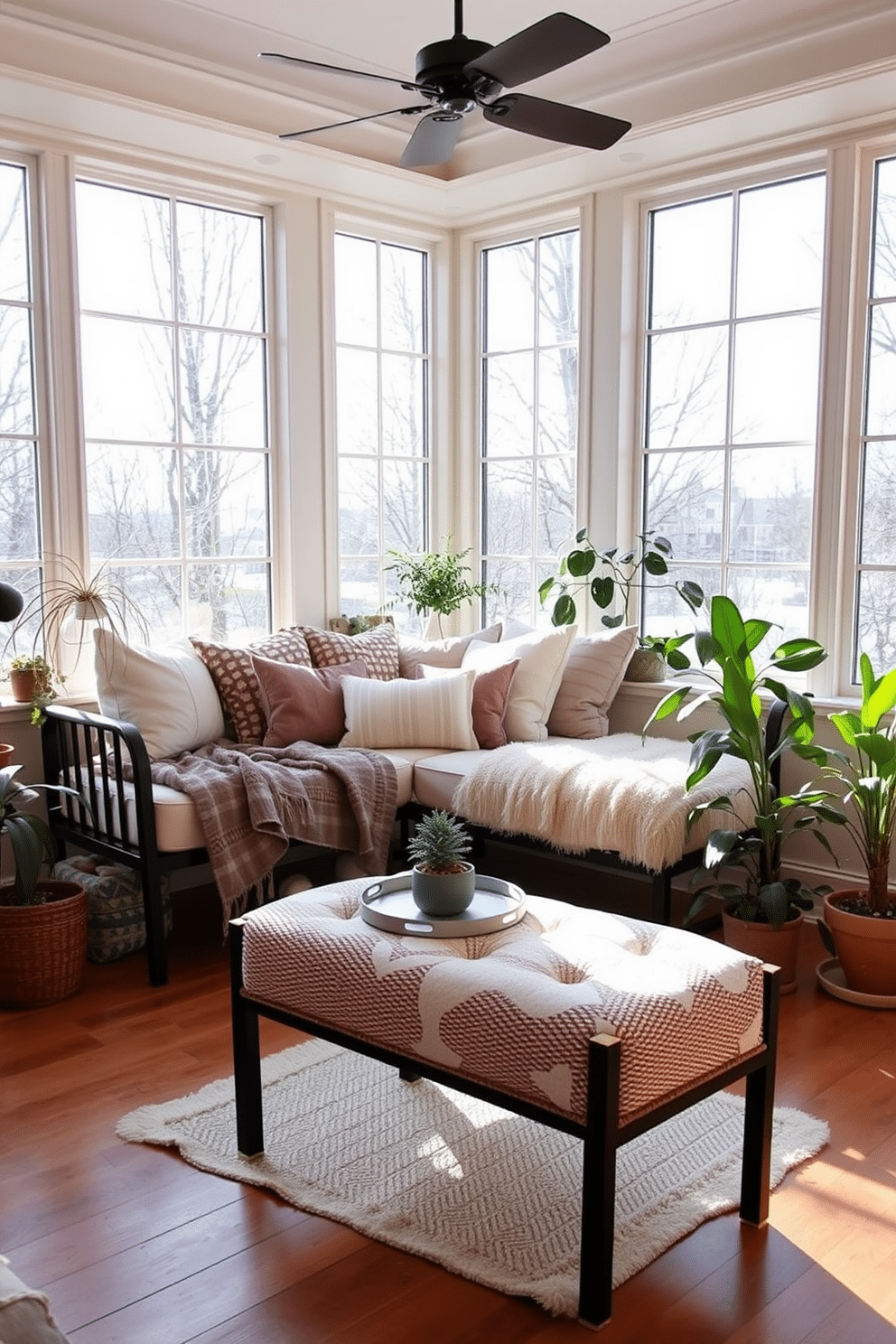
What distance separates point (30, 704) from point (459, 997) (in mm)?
2416

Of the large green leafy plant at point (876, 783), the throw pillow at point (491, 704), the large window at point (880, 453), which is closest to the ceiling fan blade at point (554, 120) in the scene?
the large window at point (880, 453)

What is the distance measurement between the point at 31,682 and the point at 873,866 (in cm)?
275

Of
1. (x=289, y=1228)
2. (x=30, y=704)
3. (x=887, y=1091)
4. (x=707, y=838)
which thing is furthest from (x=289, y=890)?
(x=887, y=1091)

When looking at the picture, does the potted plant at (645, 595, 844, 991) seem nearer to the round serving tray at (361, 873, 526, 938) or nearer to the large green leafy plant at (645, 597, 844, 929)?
the large green leafy plant at (645, 597, 844, 929)

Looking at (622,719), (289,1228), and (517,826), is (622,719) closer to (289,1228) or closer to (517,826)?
(517,826)

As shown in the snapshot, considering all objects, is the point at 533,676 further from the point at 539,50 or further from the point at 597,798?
the point at 539,50

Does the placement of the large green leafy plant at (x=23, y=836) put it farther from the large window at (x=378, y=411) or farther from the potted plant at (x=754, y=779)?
the large window at (x=378, y=411)

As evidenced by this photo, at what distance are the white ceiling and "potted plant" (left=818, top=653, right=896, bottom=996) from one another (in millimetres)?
1870

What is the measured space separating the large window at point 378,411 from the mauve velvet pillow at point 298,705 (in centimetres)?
84

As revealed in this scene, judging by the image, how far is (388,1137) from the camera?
8.73 ft

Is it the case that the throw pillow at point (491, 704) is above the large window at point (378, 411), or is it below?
below

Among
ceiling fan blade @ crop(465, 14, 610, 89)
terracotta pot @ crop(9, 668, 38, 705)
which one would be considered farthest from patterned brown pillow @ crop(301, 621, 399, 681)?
ceiling fan blade @ crop(465, 14, 610, 89)

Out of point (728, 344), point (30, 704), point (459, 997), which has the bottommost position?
point (459, 997)

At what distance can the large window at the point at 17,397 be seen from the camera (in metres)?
4.12
